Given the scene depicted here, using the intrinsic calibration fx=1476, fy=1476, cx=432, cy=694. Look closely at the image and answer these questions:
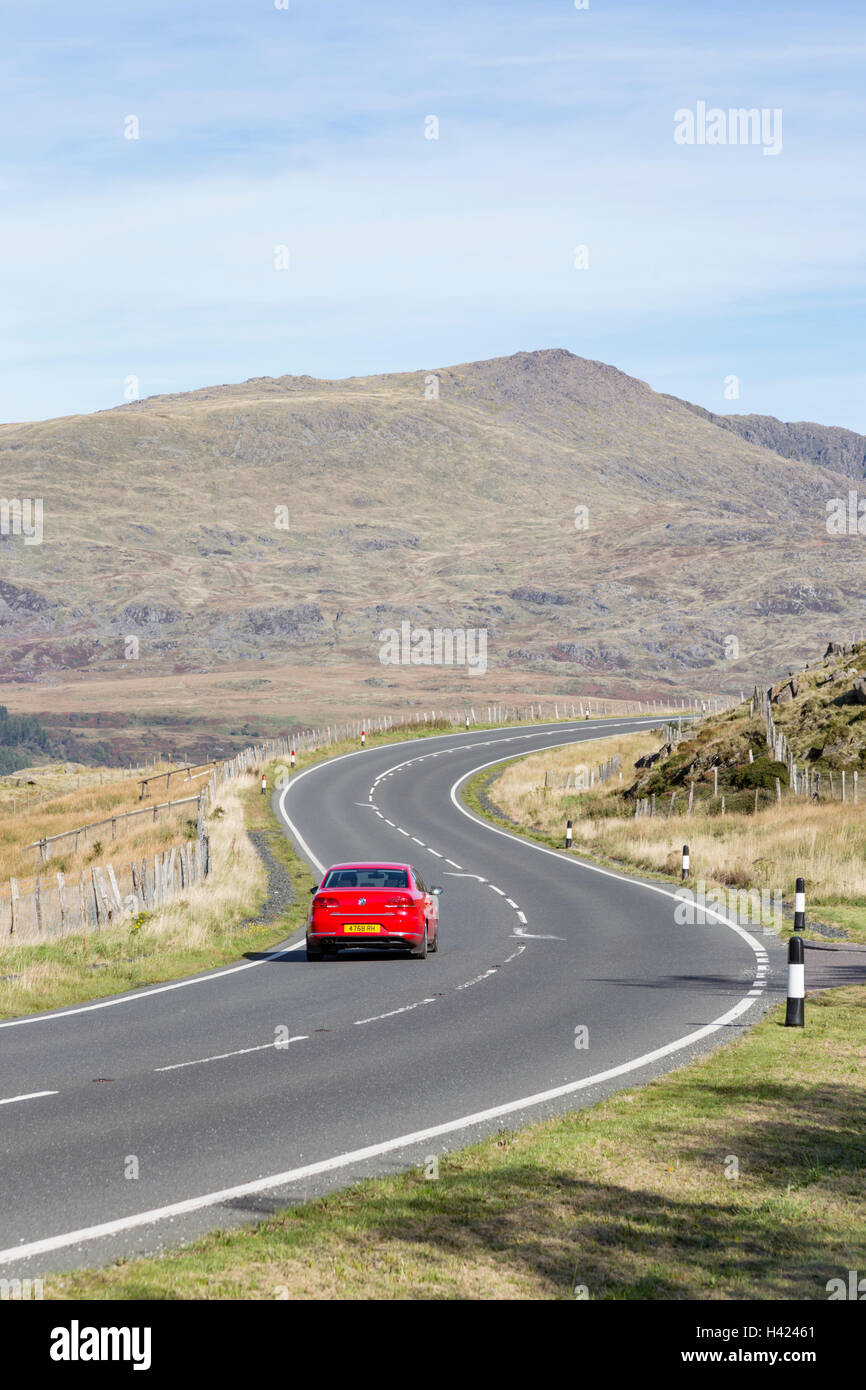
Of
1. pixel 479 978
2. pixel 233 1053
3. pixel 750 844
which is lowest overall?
pixel 750 844

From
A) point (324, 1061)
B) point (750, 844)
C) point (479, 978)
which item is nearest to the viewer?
point (324, 1061)

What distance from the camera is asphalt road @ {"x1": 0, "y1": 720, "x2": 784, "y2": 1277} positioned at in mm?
8031

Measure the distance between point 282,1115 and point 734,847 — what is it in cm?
2478

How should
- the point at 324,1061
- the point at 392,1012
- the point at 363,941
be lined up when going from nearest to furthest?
the point at 324,1061 < the point at 392,1012 < the point at 363,941

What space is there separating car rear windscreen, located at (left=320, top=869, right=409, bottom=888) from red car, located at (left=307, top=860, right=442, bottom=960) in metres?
0.03

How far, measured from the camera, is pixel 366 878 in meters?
21.8

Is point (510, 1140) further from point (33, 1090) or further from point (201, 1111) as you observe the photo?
point (33, 1090)

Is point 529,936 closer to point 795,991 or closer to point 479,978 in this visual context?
point 479,978

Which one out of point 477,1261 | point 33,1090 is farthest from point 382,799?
point 477,1261

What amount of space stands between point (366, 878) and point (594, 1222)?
14879mm

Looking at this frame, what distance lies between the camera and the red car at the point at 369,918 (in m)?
20.8

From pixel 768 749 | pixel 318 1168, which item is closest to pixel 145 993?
pixel 318 1168

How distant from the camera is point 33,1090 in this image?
1110cm

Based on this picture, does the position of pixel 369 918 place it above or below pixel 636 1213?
below
